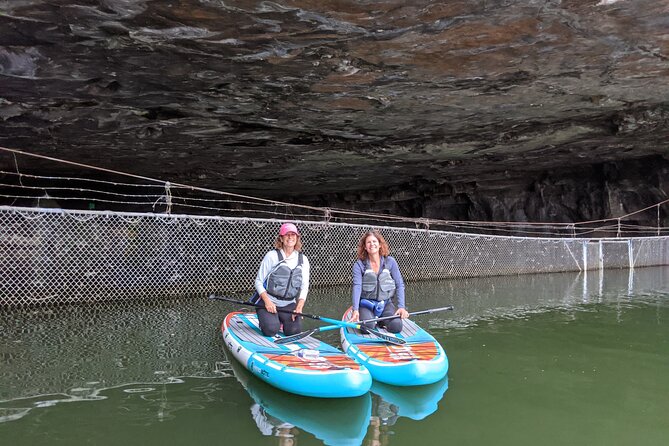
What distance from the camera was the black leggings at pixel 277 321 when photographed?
17.7ft

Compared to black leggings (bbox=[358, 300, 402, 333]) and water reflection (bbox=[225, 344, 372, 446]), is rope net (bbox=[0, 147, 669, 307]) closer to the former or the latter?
black leggings (bbox=[358, 300, 402, 333])

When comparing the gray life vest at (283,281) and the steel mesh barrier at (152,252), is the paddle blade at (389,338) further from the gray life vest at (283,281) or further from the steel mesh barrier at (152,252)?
the steel mesh barrier at (152,252)

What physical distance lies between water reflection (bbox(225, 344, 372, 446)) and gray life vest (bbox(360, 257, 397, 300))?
1667 millimetres

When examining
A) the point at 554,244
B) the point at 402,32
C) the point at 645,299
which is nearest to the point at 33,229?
the point at 402,32

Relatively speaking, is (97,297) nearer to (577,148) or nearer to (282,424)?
(282,424)

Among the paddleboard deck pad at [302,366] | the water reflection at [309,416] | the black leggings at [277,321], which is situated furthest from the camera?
the black leggings at [277,321]

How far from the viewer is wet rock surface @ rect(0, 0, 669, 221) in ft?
20.3

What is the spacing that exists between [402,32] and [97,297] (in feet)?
20.8

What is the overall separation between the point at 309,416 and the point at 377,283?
7.26 ft

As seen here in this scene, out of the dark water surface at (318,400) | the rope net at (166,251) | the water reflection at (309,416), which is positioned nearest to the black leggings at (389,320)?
the dark water surface at (318,400)

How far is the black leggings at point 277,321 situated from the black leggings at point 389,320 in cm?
74

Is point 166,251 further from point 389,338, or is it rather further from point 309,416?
point 309,416

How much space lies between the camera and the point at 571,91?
9375 millimetres

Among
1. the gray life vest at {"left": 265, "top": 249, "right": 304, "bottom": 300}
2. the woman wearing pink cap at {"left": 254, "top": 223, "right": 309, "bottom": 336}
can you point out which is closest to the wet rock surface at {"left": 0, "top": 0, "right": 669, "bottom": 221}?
the woman wearing pink cap at {"left": 254, "top": 223, "right": 309, "bottom": 336}
